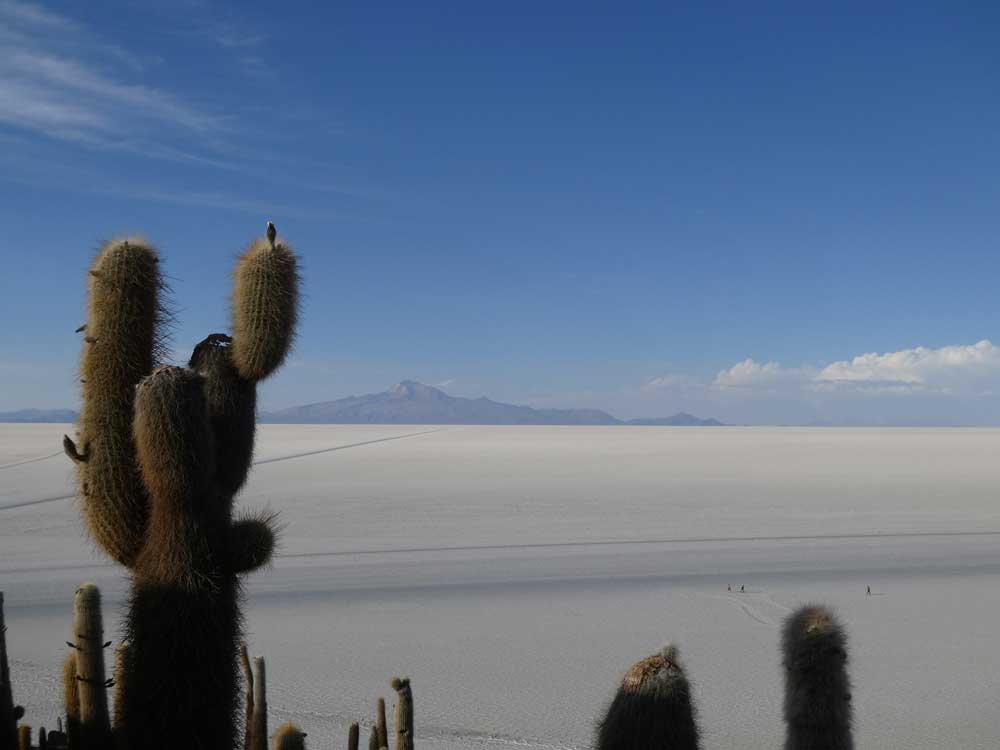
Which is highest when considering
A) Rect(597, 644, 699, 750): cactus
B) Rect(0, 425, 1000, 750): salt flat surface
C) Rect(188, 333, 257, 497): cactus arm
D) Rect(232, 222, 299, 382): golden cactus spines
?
Rect(232, 222, 299, 382): golden cactus spines

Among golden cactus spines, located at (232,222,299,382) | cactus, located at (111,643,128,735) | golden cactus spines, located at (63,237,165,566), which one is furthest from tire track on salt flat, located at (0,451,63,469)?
golden cactus spines, located at (232,222,299,382)

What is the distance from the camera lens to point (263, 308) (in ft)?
14.5

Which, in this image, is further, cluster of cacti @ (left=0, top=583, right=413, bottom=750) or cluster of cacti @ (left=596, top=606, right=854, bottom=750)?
cluster of cacti @ (left=0, top=583, right=413, bottom=750)

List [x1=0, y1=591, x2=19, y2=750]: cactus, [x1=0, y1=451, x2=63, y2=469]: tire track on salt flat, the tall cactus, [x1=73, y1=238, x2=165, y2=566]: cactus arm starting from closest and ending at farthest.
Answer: [x1=0, y1=591, x2=19, y2=750]: cactus
the tall cactus
[x1=73, y1=238, x2=165, y2=566]: cactus arm
[x1=0, y1=451, x2=63, y2=469]: tire track on salt flat

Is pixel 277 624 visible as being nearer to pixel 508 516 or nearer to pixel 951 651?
pixel 951 651

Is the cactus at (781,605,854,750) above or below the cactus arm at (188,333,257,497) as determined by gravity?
below

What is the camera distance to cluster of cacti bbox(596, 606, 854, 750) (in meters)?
2.77

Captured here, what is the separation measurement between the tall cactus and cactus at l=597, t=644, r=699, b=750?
6.86 feet

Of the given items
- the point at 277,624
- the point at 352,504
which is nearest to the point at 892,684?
the point at 277,624

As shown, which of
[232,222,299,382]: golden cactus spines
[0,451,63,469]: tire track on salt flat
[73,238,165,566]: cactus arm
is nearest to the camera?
[73,238,165,566]: cactus arm

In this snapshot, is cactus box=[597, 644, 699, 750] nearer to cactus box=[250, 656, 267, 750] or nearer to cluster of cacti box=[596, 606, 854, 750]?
cluster of cacti box=[596, 606, 854, 750]

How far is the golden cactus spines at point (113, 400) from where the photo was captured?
4.22m

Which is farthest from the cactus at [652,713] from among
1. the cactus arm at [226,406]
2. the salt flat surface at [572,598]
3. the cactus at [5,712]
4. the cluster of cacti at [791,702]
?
the salt flat surface at [572,598]

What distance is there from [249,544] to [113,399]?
90cm
